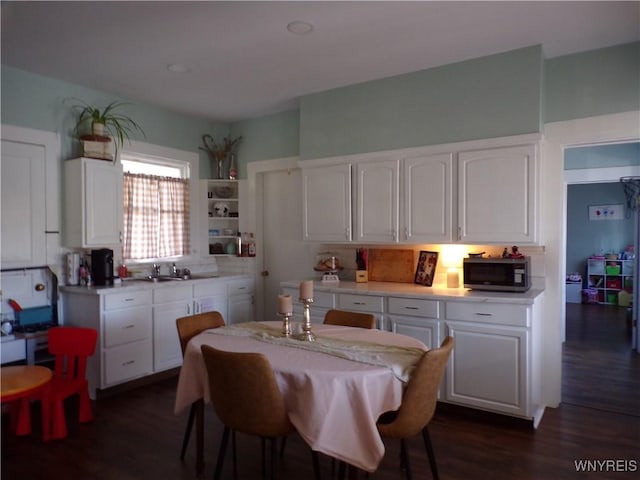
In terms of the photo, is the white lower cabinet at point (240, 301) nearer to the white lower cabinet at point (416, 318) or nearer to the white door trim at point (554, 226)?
the white lower cabinet at point (416, 318)

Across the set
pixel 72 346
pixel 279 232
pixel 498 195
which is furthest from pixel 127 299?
pixel 498 195

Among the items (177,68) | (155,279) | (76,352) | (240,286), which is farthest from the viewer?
(240,286)

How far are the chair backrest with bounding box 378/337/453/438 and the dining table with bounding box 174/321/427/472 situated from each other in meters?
0.04

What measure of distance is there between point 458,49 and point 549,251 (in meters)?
1.71

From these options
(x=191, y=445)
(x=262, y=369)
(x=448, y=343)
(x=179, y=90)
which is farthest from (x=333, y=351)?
(x=179, y=90)

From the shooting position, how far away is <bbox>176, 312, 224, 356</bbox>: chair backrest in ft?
9.11

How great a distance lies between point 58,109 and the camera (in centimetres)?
398

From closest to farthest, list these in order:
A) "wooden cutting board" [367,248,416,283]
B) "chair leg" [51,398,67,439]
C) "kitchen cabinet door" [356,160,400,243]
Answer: "chair leg" [51,398,67,439]
"kitchen cabinet door" [356,160,400,243]
"wooden cutting board" [367,248,416,283]

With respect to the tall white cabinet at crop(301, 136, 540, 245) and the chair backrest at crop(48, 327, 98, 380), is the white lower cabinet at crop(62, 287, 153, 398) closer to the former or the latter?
the chair backrest at crop(48, 327, 98, 380)

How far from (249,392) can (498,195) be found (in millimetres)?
2428

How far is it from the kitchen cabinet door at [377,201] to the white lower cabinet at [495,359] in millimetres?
934

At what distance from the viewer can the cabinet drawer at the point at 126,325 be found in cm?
379

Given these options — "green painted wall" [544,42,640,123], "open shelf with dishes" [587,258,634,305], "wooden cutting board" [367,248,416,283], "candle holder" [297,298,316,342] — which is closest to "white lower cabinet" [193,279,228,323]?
"wooden cutting board" [367,248,416,283]

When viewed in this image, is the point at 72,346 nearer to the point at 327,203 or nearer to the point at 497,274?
the point at 327,203
